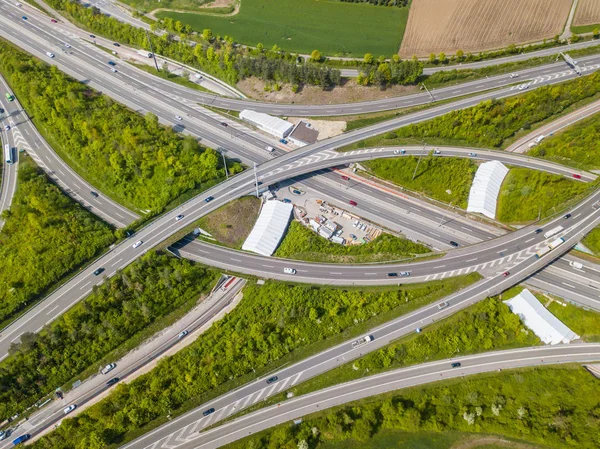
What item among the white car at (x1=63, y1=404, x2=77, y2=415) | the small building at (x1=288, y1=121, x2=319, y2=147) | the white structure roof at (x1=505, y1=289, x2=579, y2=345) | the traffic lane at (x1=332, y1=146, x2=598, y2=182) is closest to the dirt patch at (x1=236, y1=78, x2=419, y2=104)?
the small building at (x1=288, y1=121, x2=319, y2=147)

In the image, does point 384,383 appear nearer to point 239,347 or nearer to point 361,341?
point 361,341

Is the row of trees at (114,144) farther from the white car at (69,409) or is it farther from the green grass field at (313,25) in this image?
the green grass field at (313,25)

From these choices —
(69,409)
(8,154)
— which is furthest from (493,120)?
(8,154)

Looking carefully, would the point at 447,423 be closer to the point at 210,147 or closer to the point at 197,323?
the point at 197,323

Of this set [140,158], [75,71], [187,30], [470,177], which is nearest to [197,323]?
[140,158]

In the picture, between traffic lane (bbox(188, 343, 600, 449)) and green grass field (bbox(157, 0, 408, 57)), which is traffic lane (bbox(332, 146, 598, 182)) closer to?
traffic lane (bbox(188, 343, 600, 449))

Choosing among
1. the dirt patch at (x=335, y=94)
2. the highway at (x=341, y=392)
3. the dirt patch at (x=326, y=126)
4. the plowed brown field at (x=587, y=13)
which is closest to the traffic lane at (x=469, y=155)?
the dirt patch at (x=326, y=126)
